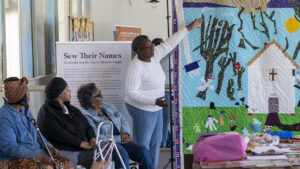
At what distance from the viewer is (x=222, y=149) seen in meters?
2.35

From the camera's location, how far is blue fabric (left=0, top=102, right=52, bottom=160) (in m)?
2.81

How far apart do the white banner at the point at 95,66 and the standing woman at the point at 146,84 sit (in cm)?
52

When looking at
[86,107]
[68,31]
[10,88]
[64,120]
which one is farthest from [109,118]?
[68,31]

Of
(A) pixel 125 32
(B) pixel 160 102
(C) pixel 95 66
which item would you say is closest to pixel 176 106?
(B) pixel 160 102

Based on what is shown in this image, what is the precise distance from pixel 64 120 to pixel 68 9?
4088 mm

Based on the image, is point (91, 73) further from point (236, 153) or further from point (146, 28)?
point (146, 28)

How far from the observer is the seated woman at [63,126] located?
11.0 feet

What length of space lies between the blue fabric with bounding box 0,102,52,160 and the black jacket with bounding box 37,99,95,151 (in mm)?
305

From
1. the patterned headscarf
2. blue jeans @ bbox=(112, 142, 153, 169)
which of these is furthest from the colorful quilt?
the patterned headscarf

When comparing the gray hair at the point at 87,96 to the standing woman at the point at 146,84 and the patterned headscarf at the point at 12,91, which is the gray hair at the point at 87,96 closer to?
the standing woman at the point at 146,84

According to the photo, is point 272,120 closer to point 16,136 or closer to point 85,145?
point 85,145

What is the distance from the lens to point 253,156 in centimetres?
244

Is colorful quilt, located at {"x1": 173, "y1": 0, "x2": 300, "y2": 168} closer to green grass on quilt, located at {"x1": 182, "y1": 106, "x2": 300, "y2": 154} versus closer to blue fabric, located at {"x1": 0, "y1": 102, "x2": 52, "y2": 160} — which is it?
green grass on quilt, located at {"x1": 182, "y1": 106, "x2": 300, "y2": 154}

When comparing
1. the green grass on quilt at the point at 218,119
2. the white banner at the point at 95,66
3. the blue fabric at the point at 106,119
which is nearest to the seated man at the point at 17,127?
the blue fabric at the point at 106,119
